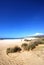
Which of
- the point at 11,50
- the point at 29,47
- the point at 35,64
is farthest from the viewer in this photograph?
the point at 29,47

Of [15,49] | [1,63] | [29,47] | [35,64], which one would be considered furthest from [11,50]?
[35,64]

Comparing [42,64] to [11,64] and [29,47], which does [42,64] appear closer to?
[11,64]

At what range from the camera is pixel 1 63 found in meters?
8.36

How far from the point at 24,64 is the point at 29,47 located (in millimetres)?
7239

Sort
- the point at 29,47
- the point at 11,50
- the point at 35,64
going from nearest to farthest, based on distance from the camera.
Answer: the point at 35,64 < the point at 11,50 < the point at 29,47

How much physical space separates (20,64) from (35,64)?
4.19 feet

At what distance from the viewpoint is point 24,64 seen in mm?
8312

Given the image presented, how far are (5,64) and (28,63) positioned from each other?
1.97 metres

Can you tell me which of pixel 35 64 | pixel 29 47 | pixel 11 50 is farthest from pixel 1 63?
pixel 29 47

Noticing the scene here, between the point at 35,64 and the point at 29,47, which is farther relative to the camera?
the point at 29,47

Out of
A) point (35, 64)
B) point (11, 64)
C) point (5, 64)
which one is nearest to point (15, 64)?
point (11, 64)

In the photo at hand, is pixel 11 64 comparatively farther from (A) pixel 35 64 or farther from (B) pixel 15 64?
(A) pixel 35 64

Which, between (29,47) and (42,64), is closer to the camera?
(42,64)

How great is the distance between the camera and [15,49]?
14.2 meters
